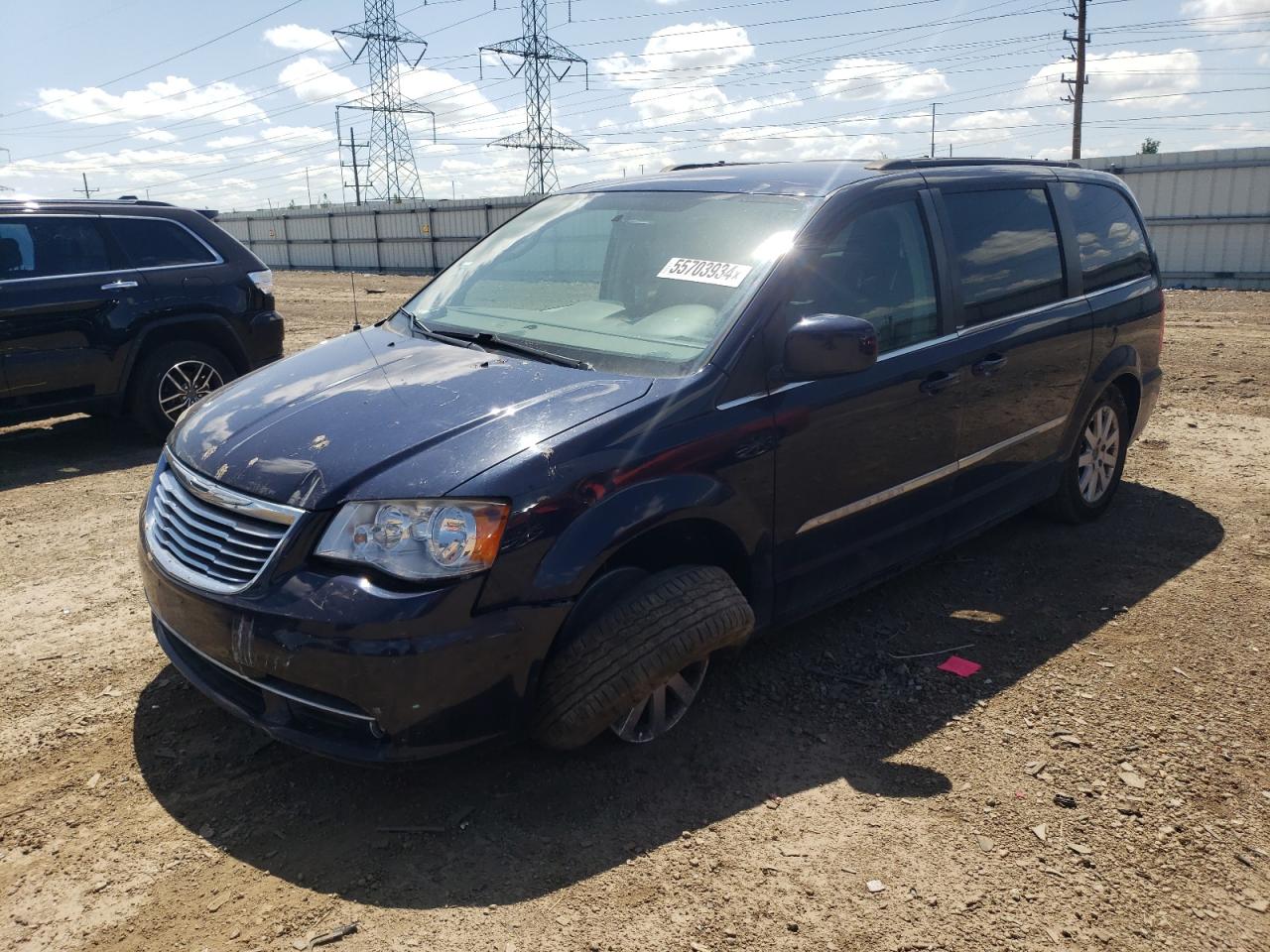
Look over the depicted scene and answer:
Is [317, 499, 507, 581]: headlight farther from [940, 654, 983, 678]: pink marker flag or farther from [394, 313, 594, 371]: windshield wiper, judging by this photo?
[940, 654, 983, 678]: pink marker flag

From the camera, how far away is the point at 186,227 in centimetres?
772

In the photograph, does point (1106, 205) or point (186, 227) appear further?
point (186, 227)

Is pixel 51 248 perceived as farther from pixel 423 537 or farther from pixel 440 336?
pixel 423 537

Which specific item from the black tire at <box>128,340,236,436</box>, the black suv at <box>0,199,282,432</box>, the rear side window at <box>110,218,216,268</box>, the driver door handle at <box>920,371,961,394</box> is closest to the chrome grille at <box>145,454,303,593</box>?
the driver door handle at <box>920,371,961,394</box>

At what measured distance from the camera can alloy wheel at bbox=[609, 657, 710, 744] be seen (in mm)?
3113

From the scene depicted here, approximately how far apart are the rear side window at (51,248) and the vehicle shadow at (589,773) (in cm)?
451

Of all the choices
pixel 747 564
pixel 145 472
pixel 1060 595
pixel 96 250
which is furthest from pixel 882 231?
pixel 96 250

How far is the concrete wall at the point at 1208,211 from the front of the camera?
1969 centimetres

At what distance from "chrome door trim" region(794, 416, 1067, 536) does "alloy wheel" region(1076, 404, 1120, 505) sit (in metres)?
0.56

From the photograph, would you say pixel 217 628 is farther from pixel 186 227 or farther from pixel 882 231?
pixel 186 227

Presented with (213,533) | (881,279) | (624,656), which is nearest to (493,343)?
(213,533)

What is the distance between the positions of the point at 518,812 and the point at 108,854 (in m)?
1.14

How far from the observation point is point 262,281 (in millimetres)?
8039

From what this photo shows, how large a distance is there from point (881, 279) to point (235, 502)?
246 cm
